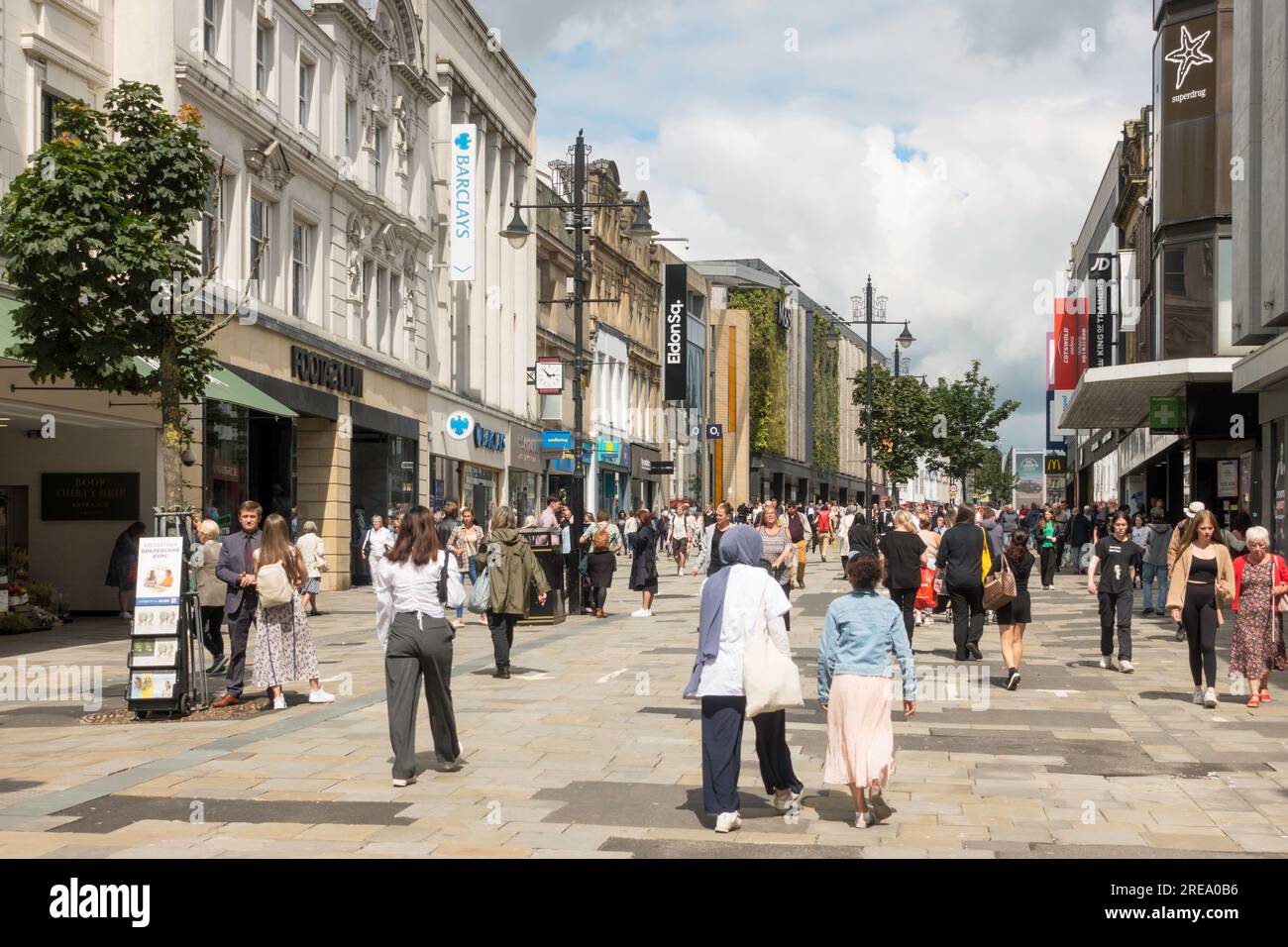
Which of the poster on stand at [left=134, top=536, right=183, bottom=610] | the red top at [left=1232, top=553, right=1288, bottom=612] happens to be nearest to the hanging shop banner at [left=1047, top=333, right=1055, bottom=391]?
the red top at [left=1232, top=553, right=1288, bottom=612]

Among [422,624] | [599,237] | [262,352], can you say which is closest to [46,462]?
[262,352]

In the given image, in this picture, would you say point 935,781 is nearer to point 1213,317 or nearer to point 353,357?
point 353,357

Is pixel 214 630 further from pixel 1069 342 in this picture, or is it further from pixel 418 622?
pixel 1069 342

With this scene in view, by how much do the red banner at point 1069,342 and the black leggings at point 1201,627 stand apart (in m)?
50.9

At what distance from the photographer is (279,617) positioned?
13016 millimetres

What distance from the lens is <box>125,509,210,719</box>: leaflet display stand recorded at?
12.6 metres

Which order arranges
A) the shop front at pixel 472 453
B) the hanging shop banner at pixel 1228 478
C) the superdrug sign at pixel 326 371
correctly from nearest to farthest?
the superdrug sign at pixel 326 371 < the hanging shop banner at pixel 1228 478 < the shop front at pixel 472 453

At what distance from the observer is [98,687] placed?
14734 mm

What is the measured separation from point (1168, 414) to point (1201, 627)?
21.4m

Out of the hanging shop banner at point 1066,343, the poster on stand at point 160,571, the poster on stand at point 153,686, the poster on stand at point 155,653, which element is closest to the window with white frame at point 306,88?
the poster on stand at point 160,571

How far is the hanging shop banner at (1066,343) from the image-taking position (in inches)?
2562

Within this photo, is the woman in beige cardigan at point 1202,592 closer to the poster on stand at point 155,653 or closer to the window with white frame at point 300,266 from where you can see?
the poster on stand at point 155,653

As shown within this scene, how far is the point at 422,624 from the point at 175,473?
4.54 metres

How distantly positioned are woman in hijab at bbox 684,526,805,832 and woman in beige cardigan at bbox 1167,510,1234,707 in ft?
21.5
